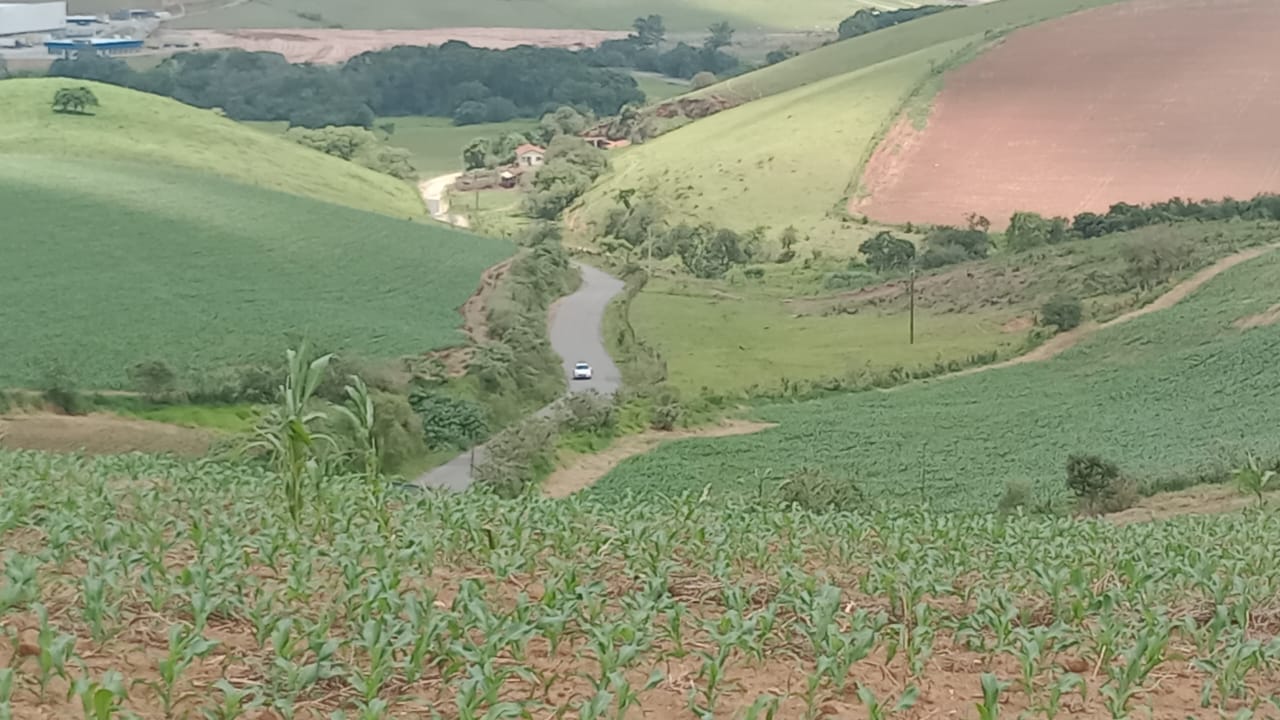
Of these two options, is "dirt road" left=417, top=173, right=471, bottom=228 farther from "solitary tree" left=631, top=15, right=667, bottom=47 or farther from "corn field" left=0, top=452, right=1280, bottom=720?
"corn field" left=0, top=452, right=1280, bottom=720

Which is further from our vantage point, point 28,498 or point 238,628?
point 28,498

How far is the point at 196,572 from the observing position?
6.81m

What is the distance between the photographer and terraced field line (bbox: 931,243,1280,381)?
42.3 metres

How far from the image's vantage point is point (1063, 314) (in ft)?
145

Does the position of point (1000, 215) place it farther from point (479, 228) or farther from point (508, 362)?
point (508, 362)

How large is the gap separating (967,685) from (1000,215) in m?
63.2

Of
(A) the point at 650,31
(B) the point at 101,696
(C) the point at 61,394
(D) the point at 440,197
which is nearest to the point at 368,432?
(B) the point at 101,696

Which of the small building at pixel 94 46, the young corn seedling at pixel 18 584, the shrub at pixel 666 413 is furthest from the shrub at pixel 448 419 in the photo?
the small building at pixel 94 46

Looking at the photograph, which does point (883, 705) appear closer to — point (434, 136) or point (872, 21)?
point (434, 136)

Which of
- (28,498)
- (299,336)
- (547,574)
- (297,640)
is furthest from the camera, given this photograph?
(299,336)

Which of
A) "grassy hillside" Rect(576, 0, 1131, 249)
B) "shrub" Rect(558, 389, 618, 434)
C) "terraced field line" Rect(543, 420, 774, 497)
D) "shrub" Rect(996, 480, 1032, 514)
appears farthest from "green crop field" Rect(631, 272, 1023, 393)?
"shrub" Rect(996, 480, 1032, 514)

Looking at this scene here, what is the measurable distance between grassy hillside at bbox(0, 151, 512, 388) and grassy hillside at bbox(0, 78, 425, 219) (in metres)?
3.80

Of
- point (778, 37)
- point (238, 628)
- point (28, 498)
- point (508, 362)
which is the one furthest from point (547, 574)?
point (778, 37)

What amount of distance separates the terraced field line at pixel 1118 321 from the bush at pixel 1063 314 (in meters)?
0.29
